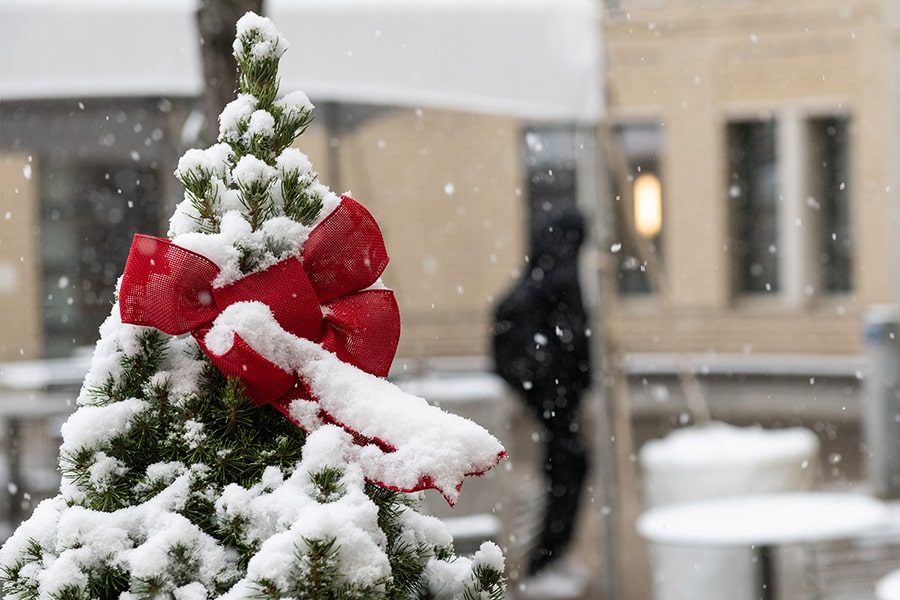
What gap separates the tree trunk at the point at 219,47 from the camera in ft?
9.87

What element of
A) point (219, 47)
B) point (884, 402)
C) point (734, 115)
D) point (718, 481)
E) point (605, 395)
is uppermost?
point (734, 115)

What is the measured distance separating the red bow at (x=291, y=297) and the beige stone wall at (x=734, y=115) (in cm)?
1349

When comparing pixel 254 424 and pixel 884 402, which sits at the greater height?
pixel 254 424

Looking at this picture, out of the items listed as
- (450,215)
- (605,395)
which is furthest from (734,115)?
(605,395)

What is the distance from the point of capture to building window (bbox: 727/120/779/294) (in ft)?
50.3

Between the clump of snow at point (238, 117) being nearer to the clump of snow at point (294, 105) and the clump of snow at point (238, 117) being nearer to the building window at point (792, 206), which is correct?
the clump of snow at point (294, 105)

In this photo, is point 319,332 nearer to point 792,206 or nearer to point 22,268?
point 22,268

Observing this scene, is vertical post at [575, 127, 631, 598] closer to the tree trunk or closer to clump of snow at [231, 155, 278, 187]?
the tree trunk

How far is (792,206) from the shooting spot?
1508 centimetres

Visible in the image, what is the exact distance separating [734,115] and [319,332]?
1439 centimetres

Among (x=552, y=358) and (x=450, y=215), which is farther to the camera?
(x=450, y=215)

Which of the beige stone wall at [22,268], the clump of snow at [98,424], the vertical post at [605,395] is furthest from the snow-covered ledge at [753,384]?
the clump of snow at [98,424]

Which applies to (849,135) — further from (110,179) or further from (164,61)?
(164,61)

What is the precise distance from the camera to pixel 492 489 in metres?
4.95
